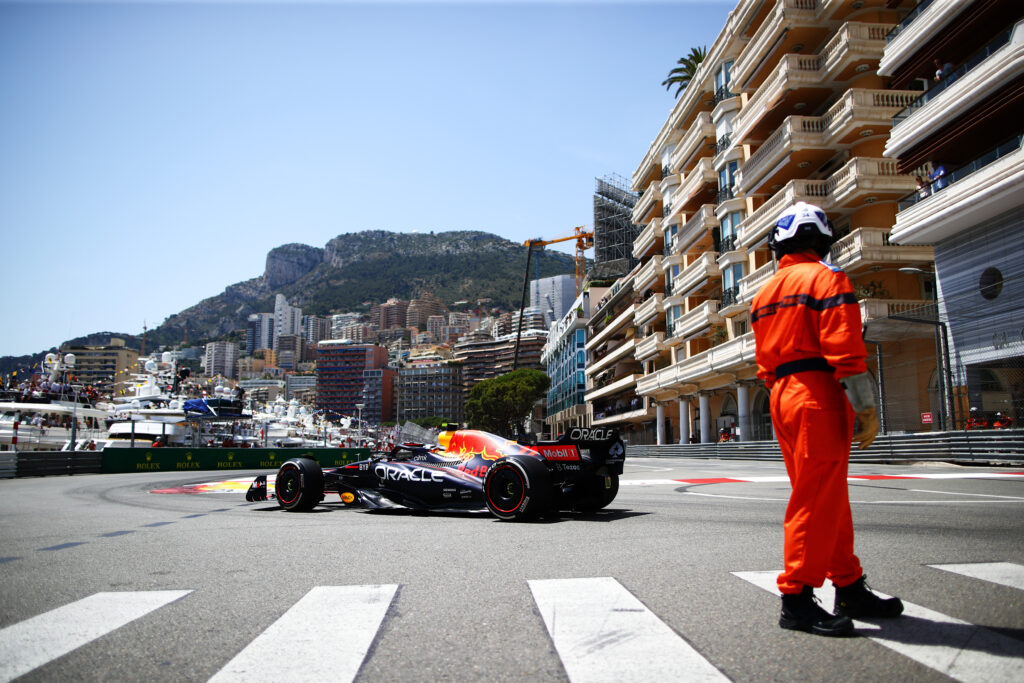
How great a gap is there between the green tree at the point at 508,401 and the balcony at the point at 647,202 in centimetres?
4509

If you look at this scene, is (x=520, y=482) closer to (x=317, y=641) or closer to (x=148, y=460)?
(x=317, y=641)

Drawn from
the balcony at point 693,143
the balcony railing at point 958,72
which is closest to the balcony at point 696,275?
the balcony at point 693,143

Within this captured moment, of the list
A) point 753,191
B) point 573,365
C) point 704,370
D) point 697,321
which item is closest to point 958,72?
point 753,191

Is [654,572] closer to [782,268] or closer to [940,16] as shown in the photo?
[782,268]

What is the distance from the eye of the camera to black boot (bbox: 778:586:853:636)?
2.97 metres

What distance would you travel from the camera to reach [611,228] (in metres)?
101

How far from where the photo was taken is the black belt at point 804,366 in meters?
3.17

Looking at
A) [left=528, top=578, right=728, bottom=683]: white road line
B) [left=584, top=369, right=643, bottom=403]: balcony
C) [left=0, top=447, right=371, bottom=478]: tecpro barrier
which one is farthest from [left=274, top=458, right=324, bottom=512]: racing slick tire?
[left=584, top=369, right=643, bottom=403]: balcony

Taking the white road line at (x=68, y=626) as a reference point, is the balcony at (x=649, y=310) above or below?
above

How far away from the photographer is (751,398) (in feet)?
125

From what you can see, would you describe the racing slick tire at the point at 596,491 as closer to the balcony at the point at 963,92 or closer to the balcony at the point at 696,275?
the balcony at the point at 963,92

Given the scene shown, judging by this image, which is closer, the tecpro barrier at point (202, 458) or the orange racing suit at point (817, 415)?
the orange racing suit at point (817, 415)

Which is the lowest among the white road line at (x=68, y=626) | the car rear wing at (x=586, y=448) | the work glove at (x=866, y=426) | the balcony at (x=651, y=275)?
the white road line at (x=68, y=626)

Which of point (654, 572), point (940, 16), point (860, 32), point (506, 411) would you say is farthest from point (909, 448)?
point (506, 411)
